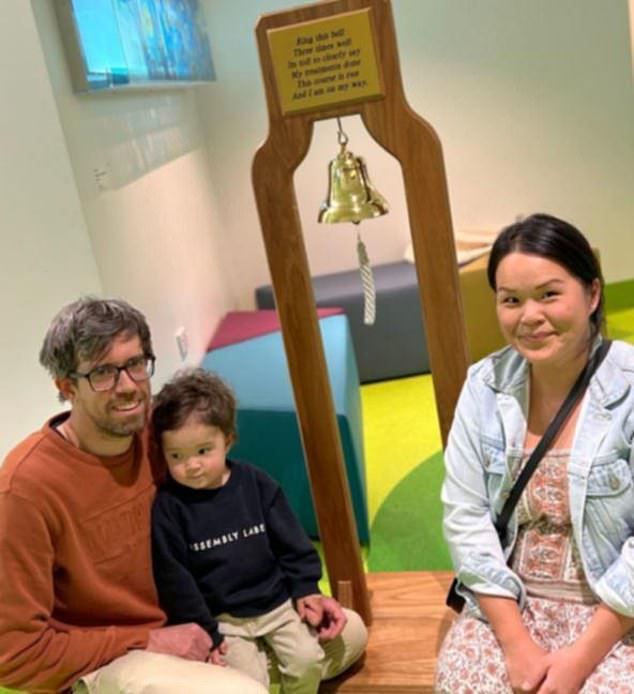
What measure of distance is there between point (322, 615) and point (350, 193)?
945 mm

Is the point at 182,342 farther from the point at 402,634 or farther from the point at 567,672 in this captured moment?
the point at 567,672

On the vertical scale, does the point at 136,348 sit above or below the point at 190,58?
below

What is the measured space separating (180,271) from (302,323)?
164cm

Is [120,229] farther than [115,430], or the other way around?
[120,229]

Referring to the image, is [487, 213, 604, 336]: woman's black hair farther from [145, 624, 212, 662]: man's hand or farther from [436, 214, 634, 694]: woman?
[145, 624, 212, 662]: man's hand

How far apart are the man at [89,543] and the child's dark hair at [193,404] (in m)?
0.06

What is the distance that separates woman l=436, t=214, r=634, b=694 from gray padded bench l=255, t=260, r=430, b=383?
91.3 inches

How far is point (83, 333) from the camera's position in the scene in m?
1.38

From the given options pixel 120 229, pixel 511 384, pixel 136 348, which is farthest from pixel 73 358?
pixel 120 229

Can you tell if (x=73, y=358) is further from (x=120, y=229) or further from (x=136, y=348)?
(x=120, y=229)

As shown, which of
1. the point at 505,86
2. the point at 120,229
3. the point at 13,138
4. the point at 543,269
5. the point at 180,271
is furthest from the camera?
the point at 505,86

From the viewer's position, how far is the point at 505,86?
163 inches

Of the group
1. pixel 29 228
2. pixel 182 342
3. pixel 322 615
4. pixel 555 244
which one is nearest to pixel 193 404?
pixel 322 615

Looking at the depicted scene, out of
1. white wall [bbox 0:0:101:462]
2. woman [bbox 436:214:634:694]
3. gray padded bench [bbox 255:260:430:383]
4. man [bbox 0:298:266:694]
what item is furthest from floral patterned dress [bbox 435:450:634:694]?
gray padded bench [bbox 255:260:430:383]
